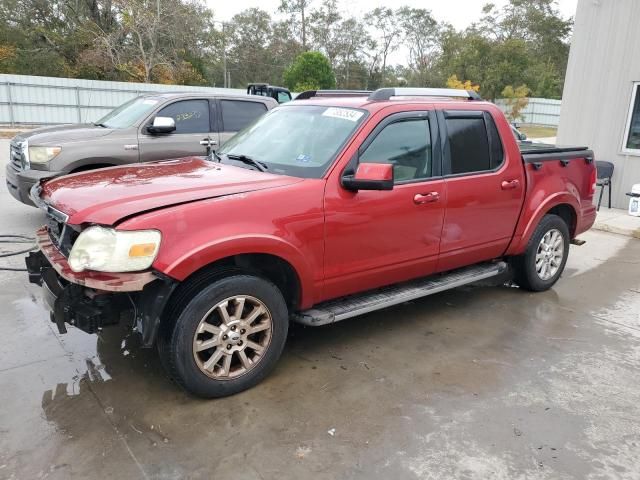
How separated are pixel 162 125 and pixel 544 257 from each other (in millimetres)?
4859

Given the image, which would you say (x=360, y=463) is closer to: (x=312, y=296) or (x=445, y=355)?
(x=312, y=296)

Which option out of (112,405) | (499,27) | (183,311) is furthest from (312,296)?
(499,27)

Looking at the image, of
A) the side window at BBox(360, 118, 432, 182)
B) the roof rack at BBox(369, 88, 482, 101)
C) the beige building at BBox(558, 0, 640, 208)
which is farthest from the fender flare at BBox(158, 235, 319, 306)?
the beige building at BBox(558, 0, 640, 208)

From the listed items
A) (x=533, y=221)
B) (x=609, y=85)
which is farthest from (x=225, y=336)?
(x=609, y=85)

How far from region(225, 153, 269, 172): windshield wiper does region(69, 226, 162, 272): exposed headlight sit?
3.72 ft

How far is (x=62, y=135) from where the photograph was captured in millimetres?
6633

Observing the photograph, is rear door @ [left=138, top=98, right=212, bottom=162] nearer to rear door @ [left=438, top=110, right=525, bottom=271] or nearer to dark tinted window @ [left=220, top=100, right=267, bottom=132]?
dark tinted window @ [left=220, top=100, right=267, bottom=132]

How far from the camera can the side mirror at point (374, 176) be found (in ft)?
11.2

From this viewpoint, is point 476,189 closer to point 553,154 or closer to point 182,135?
point 553,154

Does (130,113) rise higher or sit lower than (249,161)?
higher

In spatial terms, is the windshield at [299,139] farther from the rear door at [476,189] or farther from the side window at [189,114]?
the side window at [189,114]

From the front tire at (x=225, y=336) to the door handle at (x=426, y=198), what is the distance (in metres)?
1.34

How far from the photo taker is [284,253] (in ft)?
11.1

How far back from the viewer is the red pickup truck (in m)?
3.00
